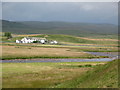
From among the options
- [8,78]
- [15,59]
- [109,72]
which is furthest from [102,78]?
[15,59]

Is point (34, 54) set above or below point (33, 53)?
below

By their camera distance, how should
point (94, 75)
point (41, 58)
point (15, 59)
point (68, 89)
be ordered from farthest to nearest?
point (41, 58) → point (15, 59) → point (94, 75) → point (68, 89)

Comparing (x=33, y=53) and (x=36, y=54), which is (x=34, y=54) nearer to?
(x=36, y=54)

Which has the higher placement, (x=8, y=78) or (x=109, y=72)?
(x=109, y=72)

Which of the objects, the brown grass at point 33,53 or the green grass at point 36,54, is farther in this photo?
the brown grass at point 33,53

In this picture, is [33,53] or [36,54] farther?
[33,53]

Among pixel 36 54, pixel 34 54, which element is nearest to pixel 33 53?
pixel 34 54

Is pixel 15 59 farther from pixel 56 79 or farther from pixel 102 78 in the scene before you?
pixel 102 78

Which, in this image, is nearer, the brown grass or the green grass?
the green grass

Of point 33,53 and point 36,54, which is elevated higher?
point 33,53

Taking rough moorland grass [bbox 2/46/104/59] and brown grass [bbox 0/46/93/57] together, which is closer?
rough moorland grass [bbox 2/46/104/59]

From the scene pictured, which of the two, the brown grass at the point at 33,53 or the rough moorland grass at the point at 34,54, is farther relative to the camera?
the brown grass at the point at 33,53
